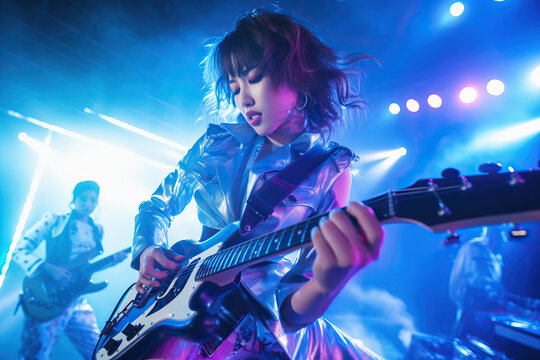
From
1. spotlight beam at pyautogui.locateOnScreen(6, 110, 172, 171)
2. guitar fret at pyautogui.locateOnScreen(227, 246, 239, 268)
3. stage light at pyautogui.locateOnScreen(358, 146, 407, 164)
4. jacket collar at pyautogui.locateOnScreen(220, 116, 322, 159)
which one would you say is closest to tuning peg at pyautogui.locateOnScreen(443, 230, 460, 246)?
guitar fret at pyautogui.locateOnScreen(227, 246, 239, 268)

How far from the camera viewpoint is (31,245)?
614cm

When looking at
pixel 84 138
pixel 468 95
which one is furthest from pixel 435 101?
pixel 84 138

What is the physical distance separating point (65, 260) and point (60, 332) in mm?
1414

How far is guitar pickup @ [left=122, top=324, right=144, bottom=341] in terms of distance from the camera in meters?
1.36

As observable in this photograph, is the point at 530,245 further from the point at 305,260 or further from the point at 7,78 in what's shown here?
the point at 7,78

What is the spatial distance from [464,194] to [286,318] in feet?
3.12

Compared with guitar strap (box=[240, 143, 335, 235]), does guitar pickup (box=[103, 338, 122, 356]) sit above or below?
below

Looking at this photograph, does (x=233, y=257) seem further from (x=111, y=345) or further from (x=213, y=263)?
(x=111, y=345)

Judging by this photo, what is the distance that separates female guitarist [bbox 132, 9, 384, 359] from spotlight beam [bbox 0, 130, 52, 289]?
9.69 metres

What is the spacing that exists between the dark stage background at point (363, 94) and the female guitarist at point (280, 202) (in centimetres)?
159

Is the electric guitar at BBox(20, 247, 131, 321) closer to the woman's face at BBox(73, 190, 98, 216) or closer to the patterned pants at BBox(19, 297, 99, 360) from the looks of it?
the patterned pants at BBox(19, 297, 99, 360)

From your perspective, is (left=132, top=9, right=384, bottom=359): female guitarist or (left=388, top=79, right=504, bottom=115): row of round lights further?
(left=388, top=79, right=504, bottom=115): row of round lights

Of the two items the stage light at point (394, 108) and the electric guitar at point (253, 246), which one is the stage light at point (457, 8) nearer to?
the stage light at point (394, 108)

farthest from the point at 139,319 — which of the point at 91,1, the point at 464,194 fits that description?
the point at 91,1
